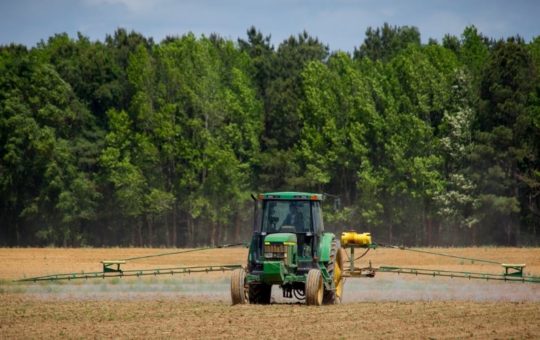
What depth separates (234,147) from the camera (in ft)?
279

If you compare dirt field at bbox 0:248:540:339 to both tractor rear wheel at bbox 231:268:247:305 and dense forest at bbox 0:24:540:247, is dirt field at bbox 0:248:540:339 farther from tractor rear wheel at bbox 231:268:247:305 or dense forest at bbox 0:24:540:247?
dense forest at bbox 0:24:540:247

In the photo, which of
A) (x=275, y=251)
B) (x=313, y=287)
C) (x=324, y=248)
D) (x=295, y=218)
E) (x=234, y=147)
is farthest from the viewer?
(x=234, y=147)

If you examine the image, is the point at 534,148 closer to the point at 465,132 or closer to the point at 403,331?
the point at 465,132

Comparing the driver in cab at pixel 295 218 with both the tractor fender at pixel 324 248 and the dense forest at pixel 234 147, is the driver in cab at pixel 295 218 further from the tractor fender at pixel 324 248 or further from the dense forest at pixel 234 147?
the dense forest at pixel 234 147

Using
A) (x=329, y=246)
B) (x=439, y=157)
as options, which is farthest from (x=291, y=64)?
(x=329, y=246)

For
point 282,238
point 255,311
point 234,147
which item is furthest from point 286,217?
point 234,147

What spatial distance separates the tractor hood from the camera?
26631 mm

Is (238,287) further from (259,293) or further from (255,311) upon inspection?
(255,311)

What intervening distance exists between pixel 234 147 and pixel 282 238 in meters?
58.5

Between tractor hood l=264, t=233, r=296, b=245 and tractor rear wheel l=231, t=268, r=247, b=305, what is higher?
tractor hood l=264, t=233, r=296, b=245

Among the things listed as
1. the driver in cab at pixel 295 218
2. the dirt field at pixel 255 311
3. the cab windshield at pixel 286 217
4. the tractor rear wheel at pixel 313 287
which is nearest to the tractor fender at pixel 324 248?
the cab windshield at pixel 286 217

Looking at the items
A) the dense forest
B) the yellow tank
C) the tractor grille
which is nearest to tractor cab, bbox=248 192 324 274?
the tractor grille

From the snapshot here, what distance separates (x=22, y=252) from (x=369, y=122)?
1221 inches

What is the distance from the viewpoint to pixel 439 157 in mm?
78000
